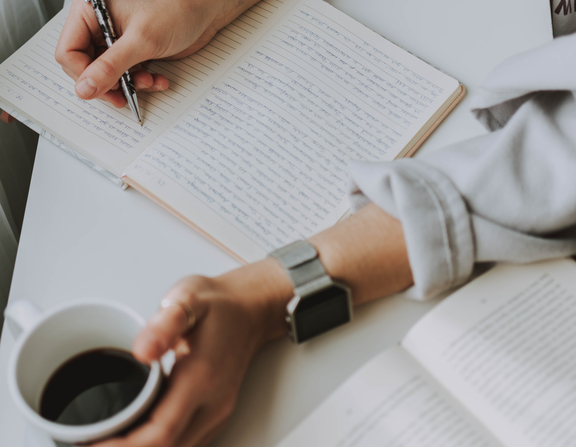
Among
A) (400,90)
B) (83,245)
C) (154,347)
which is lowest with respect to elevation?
→ (83,245)

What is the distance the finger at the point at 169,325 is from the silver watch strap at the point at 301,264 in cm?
9

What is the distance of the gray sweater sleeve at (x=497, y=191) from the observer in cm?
48

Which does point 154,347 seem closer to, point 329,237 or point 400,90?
point 329,237

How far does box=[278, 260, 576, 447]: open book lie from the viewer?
0.41 metres

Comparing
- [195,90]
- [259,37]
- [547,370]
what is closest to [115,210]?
[195,90]

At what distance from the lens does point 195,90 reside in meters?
0.66

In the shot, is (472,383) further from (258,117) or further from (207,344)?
(258,117)

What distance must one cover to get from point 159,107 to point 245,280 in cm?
29

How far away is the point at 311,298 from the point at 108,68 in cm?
38

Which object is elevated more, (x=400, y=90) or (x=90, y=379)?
(x=400, y=90)

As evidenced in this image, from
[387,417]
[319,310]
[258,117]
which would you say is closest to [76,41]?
[258,117]

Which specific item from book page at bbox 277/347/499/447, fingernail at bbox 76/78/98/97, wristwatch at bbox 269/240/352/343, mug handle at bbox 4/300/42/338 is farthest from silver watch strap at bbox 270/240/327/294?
fingernail at bbox 76/78/98/97

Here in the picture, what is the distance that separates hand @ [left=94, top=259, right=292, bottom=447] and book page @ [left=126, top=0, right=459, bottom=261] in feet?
0.24

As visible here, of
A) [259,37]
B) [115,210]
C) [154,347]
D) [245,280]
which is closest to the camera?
[154,347]
